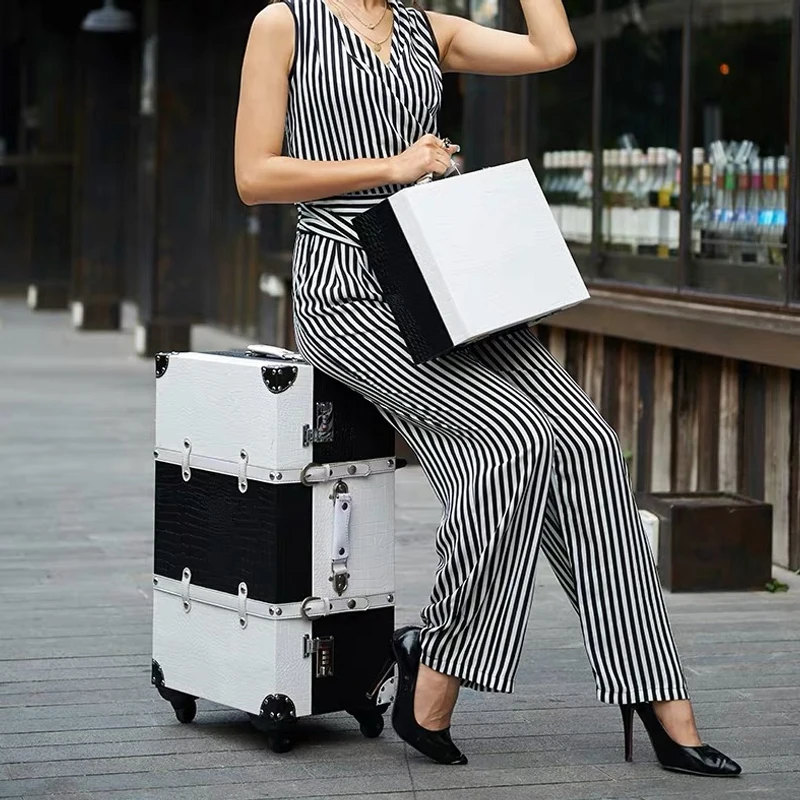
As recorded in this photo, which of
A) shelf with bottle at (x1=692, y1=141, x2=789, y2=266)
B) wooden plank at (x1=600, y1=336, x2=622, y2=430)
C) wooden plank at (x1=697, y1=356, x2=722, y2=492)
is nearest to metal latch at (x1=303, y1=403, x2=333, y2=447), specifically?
shelf with bottle at (x1=692, y1=141, x2=789, y2=266)

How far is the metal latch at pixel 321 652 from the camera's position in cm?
396

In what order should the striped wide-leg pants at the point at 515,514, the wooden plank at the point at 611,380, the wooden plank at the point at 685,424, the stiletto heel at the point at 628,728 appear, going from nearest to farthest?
the striped wide-leg pants at the point at 515,514, the stiletto heel at the point at 628,728, the wooden plank at the point at 685,424, the wooden plank at the point at 611,380

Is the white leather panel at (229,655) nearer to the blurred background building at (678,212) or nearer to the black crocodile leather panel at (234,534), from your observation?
the black crocodile leather panel at (234,534)

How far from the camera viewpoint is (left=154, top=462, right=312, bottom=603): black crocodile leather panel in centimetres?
389

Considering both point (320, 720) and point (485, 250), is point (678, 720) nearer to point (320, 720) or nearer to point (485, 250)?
point (320, 720)

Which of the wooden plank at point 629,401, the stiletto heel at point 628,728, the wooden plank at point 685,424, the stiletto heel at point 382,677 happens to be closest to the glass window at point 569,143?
the wooden plank at point 629,401

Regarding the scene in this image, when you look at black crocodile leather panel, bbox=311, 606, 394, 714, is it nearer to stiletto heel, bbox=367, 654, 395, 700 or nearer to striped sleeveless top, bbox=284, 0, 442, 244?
stiletto heel, bbox=367, 654, 395, 700

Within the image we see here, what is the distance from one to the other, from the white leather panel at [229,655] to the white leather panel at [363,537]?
14cm

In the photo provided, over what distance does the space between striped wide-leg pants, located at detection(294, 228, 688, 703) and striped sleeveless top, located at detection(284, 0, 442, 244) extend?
0.30 m

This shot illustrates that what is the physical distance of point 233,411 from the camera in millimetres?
3986

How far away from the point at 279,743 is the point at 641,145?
15.8 ft

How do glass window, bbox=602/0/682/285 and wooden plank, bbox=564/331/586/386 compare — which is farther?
wooden plank, bbox=564/331/586/386

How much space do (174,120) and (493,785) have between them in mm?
11409

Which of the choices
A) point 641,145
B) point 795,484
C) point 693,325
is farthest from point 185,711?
point 641,145
